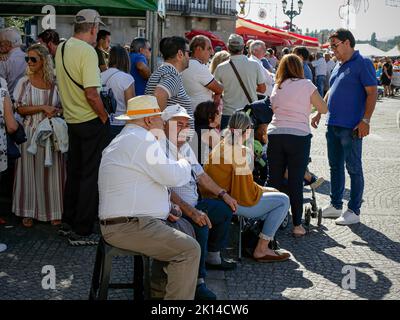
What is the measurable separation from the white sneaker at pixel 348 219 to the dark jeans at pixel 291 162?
72 cm

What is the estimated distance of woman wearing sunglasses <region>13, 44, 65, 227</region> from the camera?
618 centimetres

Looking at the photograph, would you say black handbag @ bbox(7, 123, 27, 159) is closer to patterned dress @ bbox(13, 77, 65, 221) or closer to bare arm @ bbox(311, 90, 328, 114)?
patterned dress @ bbox(13, 77, 65, 221)

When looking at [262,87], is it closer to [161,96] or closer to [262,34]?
[161,96]

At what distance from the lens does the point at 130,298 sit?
4.59m

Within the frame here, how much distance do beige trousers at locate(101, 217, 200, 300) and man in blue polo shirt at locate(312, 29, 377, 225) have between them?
331 cm

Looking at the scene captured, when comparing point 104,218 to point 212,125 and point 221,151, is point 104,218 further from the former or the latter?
point 212,125

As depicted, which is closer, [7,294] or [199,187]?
[7,294]

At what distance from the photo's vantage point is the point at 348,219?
679cm

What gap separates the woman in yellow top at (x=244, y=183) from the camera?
5223mm

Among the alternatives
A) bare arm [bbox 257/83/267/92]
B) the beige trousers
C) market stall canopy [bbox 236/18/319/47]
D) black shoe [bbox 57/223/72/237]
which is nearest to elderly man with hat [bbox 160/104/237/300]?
the beige trousers

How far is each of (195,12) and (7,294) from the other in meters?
39.0

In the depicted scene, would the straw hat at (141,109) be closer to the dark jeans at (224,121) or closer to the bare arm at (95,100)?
the bare arm at (95,100)

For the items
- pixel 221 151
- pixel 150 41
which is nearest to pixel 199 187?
pixel 221 151

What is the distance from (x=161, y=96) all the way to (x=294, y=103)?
4.49 feet
